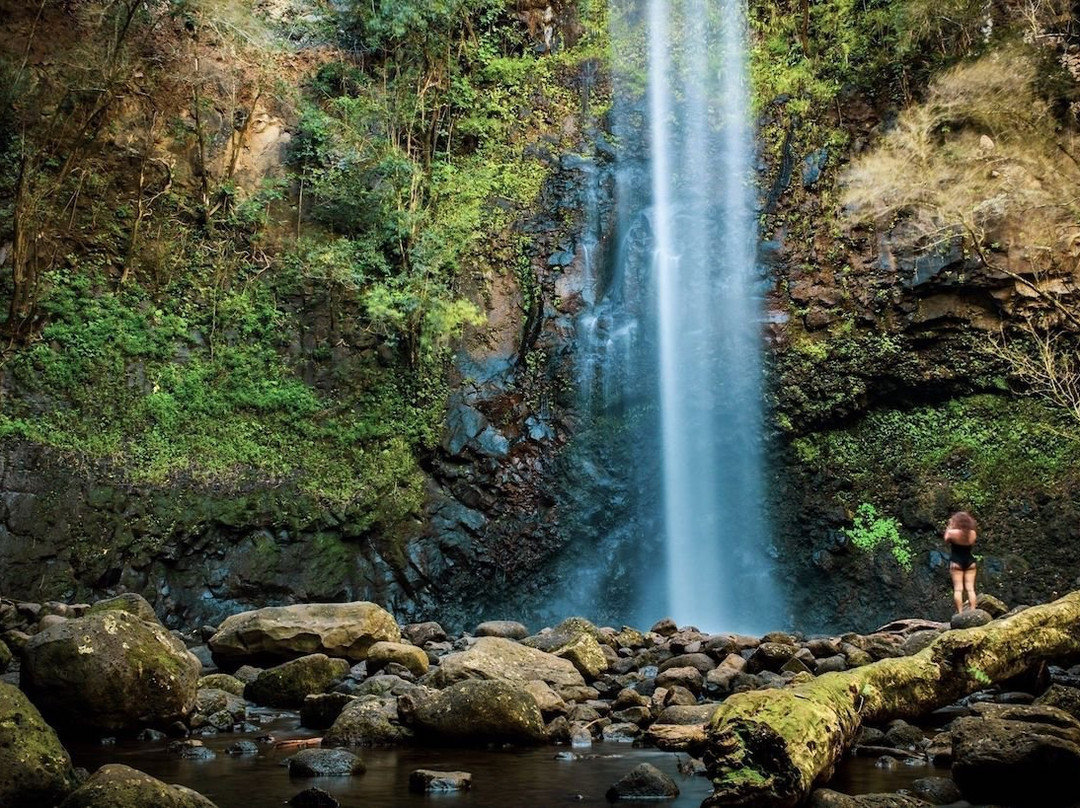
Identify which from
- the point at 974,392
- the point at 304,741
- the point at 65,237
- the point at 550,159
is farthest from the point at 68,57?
the point at 974,392

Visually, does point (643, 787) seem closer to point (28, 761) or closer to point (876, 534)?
point (28, 761)

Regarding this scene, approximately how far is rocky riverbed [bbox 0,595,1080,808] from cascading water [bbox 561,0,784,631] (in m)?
5.31

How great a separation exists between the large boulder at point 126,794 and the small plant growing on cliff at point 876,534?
12135 millimetres

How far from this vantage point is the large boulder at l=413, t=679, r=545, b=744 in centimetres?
596

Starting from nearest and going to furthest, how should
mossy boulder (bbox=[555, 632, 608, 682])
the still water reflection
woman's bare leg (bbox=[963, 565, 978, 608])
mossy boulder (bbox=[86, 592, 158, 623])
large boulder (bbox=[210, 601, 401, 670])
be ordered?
the still water reflection
mossy boulder (bbox=[555, 632, 608, 682])
large boulder (bbox=[210, 601, 401, 670])
mossy boulder (bbox=[86, 592, 158, 623])
woman's bare leg (bbox=[963, 565, 978, 608])

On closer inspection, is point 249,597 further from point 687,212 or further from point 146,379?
point 687,212

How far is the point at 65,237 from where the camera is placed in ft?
47.8

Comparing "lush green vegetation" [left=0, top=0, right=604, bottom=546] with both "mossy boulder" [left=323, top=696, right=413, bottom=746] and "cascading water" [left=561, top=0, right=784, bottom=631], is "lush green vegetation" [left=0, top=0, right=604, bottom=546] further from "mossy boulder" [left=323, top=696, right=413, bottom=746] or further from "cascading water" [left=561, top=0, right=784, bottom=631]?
"mossy boulder" [left=323, top=696, right=413, bottom=746]

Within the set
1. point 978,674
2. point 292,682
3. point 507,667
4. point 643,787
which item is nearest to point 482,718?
point 507,667

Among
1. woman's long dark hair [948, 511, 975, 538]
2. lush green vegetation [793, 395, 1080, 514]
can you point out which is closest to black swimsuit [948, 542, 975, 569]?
woman's long dark hair [948, 511, 975, 538]

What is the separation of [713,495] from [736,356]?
2.60 metres

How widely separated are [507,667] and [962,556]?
22.4ft

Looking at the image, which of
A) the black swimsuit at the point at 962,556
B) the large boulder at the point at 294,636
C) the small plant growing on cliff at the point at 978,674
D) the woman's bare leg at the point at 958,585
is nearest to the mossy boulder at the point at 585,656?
the large boulder at the point at 294,636

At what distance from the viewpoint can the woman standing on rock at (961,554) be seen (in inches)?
435
